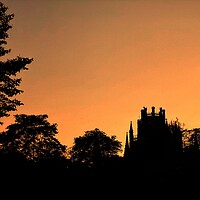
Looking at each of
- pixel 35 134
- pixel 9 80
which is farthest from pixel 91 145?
pixel 9 80

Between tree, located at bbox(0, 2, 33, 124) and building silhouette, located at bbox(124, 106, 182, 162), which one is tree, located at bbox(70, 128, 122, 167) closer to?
building silhouette, located at bbox(124, 106, 182, 162)

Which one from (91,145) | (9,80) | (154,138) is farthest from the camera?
(91,145)

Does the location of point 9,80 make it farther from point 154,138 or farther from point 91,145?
point 91,145

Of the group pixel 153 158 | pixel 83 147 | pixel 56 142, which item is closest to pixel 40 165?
pixel 153 158

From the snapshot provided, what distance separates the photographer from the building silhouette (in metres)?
73.1

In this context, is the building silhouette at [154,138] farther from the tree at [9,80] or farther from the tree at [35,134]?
the tree at [9,80]

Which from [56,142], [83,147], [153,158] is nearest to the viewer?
[153,158]

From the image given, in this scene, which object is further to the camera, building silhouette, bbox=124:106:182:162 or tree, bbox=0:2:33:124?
building silhouette, bbox=124:106:182:162

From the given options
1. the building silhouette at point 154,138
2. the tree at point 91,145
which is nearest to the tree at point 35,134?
the building silhouette at point 154,138

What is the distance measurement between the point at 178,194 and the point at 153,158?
4313 cm

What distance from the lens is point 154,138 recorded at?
7425cm

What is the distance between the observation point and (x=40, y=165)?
112 ft

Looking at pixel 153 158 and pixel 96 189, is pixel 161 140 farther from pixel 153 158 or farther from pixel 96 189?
pixel 96 189

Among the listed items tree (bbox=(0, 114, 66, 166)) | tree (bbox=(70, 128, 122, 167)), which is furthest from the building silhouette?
tree (bbox=(70, 128, 122, 167))
